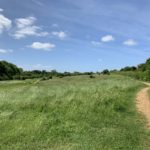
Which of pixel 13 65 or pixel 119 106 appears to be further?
pixel 13 65

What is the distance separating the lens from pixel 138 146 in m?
9.80


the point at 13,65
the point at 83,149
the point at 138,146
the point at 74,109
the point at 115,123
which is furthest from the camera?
the point at 13,65

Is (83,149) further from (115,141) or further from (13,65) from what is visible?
(13,65)

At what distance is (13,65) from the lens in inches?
5940

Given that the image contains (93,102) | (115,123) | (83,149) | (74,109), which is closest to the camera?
(83,149)

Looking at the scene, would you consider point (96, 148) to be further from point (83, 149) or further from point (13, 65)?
point (13, 65)

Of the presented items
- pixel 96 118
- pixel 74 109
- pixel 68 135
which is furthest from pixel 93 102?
pixel 68 135

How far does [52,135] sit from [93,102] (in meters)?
7.15

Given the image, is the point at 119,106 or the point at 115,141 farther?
the point at 119,106

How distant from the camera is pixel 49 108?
50.7ft

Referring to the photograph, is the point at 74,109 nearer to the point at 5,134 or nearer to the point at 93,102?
the point at 93,102

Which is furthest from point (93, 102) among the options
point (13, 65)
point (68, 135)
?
point (13, 65)

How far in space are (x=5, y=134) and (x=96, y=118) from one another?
4.24 metres

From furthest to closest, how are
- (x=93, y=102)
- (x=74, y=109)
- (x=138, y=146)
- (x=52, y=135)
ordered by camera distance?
(x=93, y=102), (x=74, y=109), (x=52, y=135), (x=138, y=146)
